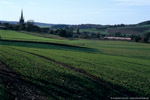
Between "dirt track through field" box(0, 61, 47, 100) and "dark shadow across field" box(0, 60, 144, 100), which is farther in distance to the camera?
"dark shadow across field" box(0, 60, 144, 100)

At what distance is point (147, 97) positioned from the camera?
603 inches

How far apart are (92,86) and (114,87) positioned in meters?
2.25

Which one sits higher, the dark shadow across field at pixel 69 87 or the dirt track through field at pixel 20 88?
the dirt track through field at pixel 20 88

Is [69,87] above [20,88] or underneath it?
underneath

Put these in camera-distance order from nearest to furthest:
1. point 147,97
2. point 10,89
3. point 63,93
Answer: point 10,89 < point 63,93 < point 147,97

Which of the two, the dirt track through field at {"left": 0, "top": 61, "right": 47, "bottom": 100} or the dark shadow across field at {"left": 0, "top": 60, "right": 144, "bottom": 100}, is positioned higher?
the dirt track through field at {"left": 0, "top": 61, "right": 47, "bottom": 100}

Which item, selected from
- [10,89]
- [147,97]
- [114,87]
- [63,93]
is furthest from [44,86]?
[147,97]

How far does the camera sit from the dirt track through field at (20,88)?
11.8m

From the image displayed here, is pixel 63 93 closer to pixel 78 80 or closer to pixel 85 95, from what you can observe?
pixel 85 95

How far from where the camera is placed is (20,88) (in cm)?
1297

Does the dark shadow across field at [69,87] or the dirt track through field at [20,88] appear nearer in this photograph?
the dirt track through field at [20,88]

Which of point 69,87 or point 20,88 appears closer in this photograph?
point 20,88

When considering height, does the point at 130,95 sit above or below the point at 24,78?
below

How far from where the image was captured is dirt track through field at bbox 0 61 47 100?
1177cm
